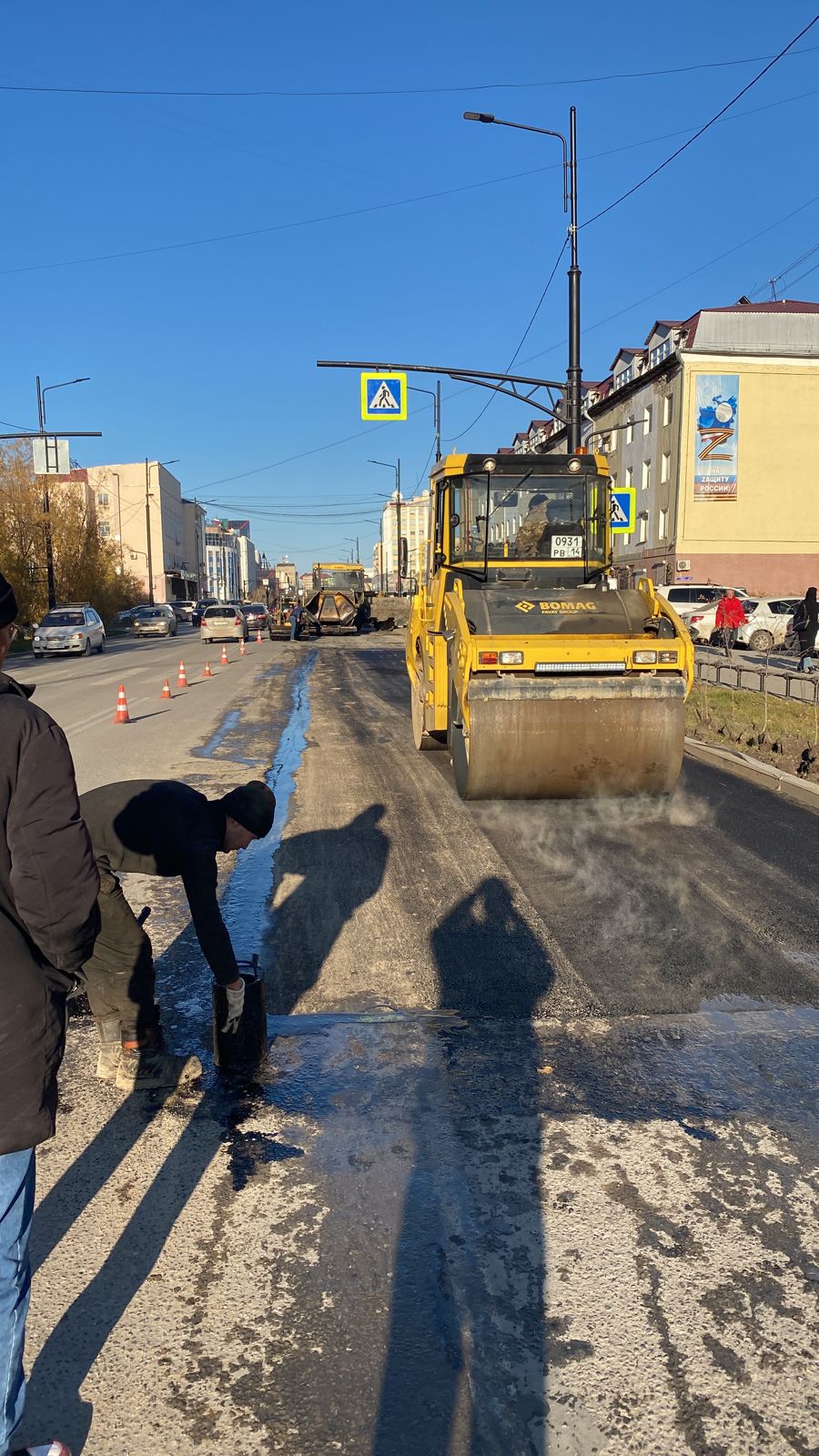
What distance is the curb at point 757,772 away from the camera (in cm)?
924

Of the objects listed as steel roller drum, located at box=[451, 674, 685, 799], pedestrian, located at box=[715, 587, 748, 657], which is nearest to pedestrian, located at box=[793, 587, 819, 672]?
pedestrian, located at box=[715, 587, 748, 657]

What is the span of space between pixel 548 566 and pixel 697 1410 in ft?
27.2

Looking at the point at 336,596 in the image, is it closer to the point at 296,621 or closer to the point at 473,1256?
the point at 296,621

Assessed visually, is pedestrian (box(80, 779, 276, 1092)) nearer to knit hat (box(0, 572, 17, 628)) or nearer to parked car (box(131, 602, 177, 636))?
knit hat (box(0, 572, 17, 628))

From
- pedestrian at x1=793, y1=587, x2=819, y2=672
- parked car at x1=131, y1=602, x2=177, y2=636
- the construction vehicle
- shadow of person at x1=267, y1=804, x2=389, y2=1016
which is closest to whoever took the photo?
shadow of person at x1=267, y1=804, x2=389, y2=1016

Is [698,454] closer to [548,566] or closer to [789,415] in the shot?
[789,415]

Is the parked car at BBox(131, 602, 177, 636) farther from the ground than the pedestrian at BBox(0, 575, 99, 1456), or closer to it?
closer to it

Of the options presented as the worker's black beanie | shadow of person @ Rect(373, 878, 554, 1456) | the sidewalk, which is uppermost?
the worker's black beanie

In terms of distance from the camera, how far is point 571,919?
5750mm

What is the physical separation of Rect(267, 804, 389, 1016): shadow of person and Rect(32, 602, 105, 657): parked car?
26716 mm

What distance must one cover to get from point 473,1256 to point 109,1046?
174 centimetres

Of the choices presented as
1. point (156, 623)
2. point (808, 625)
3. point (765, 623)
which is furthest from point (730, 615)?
point (156, 623)

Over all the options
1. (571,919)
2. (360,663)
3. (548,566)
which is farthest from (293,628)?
(571,919)

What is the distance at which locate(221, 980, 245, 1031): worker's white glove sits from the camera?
3.84 metres
